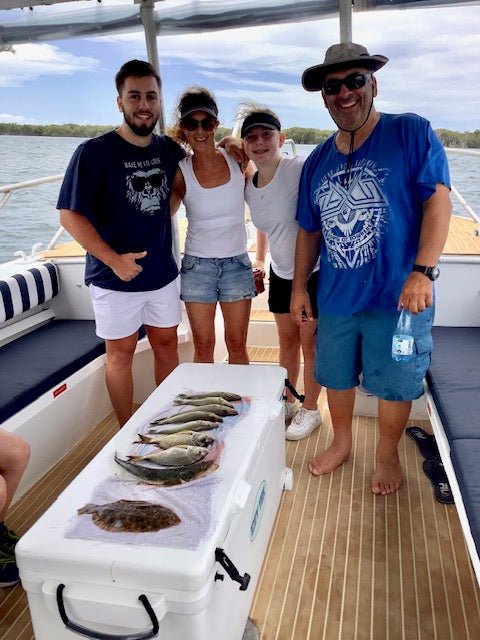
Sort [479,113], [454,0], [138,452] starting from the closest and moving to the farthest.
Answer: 1. [138,452]
2. [454,0]
3. [479,113]

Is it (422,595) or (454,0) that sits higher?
(454,0)

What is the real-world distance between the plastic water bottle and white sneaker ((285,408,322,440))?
775 millimetres

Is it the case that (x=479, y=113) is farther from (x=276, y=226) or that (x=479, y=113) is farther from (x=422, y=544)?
(x=422, y=544)

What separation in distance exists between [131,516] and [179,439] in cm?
30

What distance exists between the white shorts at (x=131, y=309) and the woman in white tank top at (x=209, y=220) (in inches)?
2.9

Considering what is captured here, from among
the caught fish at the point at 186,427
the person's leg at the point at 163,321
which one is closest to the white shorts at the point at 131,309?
the person's leg at the point at 163,321

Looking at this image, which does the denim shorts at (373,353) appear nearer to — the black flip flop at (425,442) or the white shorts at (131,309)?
the black flip flop at (425,442)

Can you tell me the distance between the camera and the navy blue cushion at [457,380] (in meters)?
1.70

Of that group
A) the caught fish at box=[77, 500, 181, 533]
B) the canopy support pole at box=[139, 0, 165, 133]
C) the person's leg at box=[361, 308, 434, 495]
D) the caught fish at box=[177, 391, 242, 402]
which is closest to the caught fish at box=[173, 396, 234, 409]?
the caught fish at box=[177, 391, 242, 402]

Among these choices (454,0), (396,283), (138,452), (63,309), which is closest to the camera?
(138,452)

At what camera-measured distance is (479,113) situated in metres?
2.52

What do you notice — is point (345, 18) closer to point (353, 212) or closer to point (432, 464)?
point (353, 212)

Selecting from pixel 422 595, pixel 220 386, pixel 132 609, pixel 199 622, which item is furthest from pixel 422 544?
pixel 132 609

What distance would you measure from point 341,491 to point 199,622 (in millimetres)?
1098
